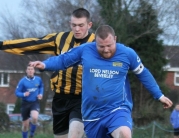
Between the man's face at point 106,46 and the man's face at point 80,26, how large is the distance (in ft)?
4.29

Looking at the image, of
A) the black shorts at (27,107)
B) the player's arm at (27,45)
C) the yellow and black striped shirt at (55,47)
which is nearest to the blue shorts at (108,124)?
the yellow and black striped shirt at (55,47)

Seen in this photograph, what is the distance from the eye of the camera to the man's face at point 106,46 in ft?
22.8

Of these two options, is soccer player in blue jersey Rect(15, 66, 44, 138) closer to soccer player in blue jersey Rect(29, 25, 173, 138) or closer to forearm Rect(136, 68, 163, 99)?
soccer player in blue jersey Rect(29, 25, 173, 138)

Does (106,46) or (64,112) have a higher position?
(106,46)

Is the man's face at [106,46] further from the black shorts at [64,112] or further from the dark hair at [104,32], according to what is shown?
the black shorts at [64,112]

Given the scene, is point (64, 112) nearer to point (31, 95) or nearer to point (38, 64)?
point (38, 64)

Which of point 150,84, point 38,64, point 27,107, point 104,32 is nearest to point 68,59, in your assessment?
point 38,64

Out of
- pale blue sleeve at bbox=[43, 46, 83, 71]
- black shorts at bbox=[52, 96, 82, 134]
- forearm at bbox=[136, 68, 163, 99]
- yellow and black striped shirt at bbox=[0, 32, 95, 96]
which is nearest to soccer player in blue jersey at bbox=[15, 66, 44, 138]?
black shorts at bbox=[52, 96, 82, 134]

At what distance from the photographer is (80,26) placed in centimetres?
833

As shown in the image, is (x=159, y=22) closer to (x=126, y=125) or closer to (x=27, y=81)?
(x=27, y=81)

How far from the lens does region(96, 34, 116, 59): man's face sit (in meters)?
6.94

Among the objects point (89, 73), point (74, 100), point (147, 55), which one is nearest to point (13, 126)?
point (147, 55)

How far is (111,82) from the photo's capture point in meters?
7.14

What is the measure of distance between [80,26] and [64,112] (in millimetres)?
1339
